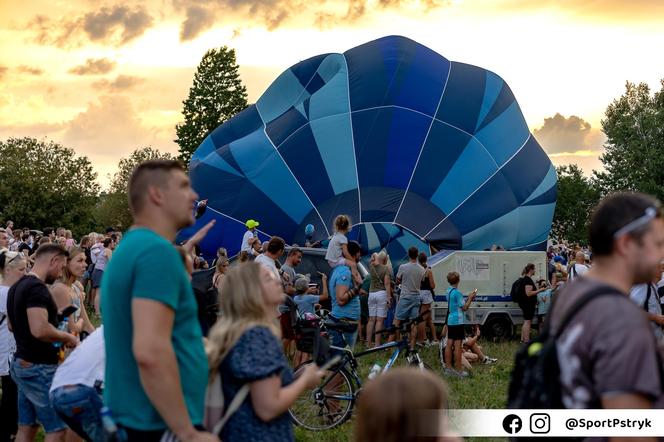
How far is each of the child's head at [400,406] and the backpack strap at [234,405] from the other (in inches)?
43.6

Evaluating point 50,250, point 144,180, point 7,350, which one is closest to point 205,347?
point 144,180

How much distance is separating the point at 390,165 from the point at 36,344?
11.6m

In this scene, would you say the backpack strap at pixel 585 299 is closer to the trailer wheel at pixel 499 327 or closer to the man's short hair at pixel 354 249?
the man's short hair at pixel 354 249

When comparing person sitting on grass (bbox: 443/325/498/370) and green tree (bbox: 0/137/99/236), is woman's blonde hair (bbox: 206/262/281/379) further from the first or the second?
green tree (bbox: 0/137/99/236)

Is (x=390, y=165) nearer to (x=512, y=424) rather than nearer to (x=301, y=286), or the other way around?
(x=301, y=286)

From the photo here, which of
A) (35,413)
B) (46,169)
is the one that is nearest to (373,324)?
(35,413)

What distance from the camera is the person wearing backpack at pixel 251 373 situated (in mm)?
3027

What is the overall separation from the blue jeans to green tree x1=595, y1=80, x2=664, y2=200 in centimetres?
3767

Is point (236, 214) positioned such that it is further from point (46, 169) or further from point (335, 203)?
point (46, 169)

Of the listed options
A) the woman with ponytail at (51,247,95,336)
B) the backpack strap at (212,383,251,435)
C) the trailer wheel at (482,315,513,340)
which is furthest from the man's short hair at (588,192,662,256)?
the trailer wheel at (482,315,513,340)

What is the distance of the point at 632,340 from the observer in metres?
2.12

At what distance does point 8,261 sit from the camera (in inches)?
231

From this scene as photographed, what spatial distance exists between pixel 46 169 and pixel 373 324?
41416 mm

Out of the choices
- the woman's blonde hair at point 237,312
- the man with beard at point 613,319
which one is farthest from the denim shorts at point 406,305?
the man with beard at point 613,319
